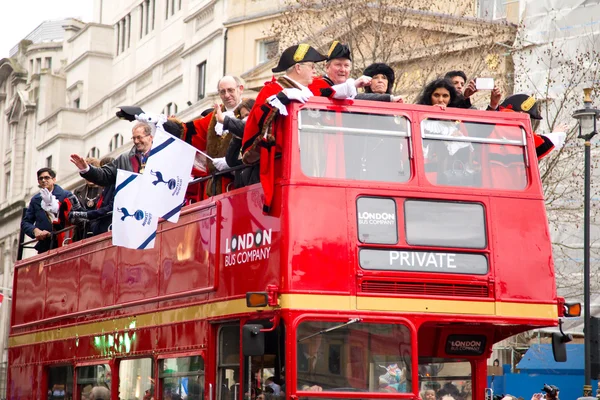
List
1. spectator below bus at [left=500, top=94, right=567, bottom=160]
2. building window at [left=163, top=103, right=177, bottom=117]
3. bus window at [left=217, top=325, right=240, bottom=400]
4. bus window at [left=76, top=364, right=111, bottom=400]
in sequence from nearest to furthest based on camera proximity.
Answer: bus window at [left=217, top=325, right=240, bottom=400], spectator below bus at [left=500, top=94, right=567, bottom=160], bus window at [left=76, top=364, right=111, bottom=400], building window at [left=163, top=103, right=177, bottom=117]

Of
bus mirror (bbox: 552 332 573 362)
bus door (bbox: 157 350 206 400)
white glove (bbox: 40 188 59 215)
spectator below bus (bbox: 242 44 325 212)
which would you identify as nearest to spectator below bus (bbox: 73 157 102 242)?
white glove (bbox: 40 188 59 215)

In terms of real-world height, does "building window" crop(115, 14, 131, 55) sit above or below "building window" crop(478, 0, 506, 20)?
above

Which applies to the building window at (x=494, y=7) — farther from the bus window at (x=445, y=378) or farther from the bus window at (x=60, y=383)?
the bus window at (x=445, y=378)

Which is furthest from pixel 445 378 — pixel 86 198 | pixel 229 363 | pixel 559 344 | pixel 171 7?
pixel 171 7

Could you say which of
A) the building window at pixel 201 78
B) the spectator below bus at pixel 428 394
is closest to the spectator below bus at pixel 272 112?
the spectator below bus at pixel 428 394

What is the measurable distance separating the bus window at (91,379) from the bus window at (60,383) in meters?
0.36

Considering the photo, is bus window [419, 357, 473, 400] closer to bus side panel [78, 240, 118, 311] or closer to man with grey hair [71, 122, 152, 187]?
bus side panel [78, 240, 118, 311]

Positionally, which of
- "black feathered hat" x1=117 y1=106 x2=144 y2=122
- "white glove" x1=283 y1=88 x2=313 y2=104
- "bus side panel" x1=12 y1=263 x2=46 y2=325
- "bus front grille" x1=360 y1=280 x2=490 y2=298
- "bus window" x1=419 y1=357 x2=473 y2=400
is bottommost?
"bus window" x1=419 y1=357 x2=473 y2=400

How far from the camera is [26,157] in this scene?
252 feet

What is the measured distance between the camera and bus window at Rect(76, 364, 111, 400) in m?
14.7

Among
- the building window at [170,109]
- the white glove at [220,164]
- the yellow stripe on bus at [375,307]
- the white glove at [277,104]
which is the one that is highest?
the building window at [170,109]

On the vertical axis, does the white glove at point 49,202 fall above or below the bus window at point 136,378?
above

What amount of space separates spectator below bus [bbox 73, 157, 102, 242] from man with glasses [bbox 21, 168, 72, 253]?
237mm

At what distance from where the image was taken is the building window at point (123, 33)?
62906mm
